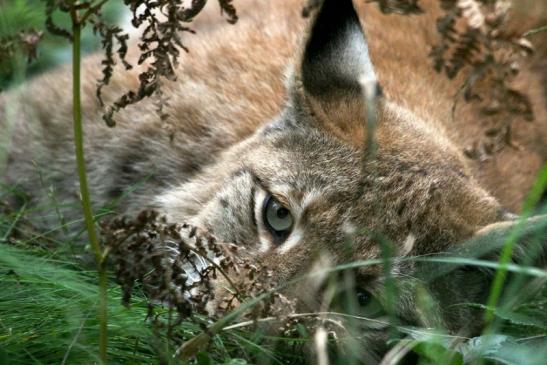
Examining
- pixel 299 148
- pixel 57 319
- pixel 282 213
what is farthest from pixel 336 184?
pixel 57 319

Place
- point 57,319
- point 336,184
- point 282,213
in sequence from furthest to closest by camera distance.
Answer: point 282,213 < point 336,184 < point 57,319

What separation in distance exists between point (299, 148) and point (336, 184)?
0.39 meters

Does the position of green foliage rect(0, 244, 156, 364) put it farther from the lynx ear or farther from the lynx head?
the lynx ear

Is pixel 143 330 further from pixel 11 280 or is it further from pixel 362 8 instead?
pixel 362 8

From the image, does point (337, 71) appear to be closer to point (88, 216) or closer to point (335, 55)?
point (335, 55)

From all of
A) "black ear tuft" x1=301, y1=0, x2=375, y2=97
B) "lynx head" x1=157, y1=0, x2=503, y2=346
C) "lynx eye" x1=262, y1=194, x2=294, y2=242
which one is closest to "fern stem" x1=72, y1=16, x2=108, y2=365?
"lynx head" x1=157, y1=0, x2=503, y2=346

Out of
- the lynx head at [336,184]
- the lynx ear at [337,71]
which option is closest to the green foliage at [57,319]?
the lynx head at [336,184]

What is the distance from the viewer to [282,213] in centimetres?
372

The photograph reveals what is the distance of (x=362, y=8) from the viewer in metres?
5.35

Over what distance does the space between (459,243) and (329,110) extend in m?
0.88

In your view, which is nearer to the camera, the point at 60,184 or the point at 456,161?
the point at 456,161

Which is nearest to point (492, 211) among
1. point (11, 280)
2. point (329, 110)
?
point (329, 110)

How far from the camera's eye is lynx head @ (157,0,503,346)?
3414 mm

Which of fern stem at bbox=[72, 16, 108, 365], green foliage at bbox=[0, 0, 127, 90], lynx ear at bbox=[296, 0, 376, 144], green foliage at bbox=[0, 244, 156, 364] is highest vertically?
green foliage at bbox=[0, 0, 127, 90]
